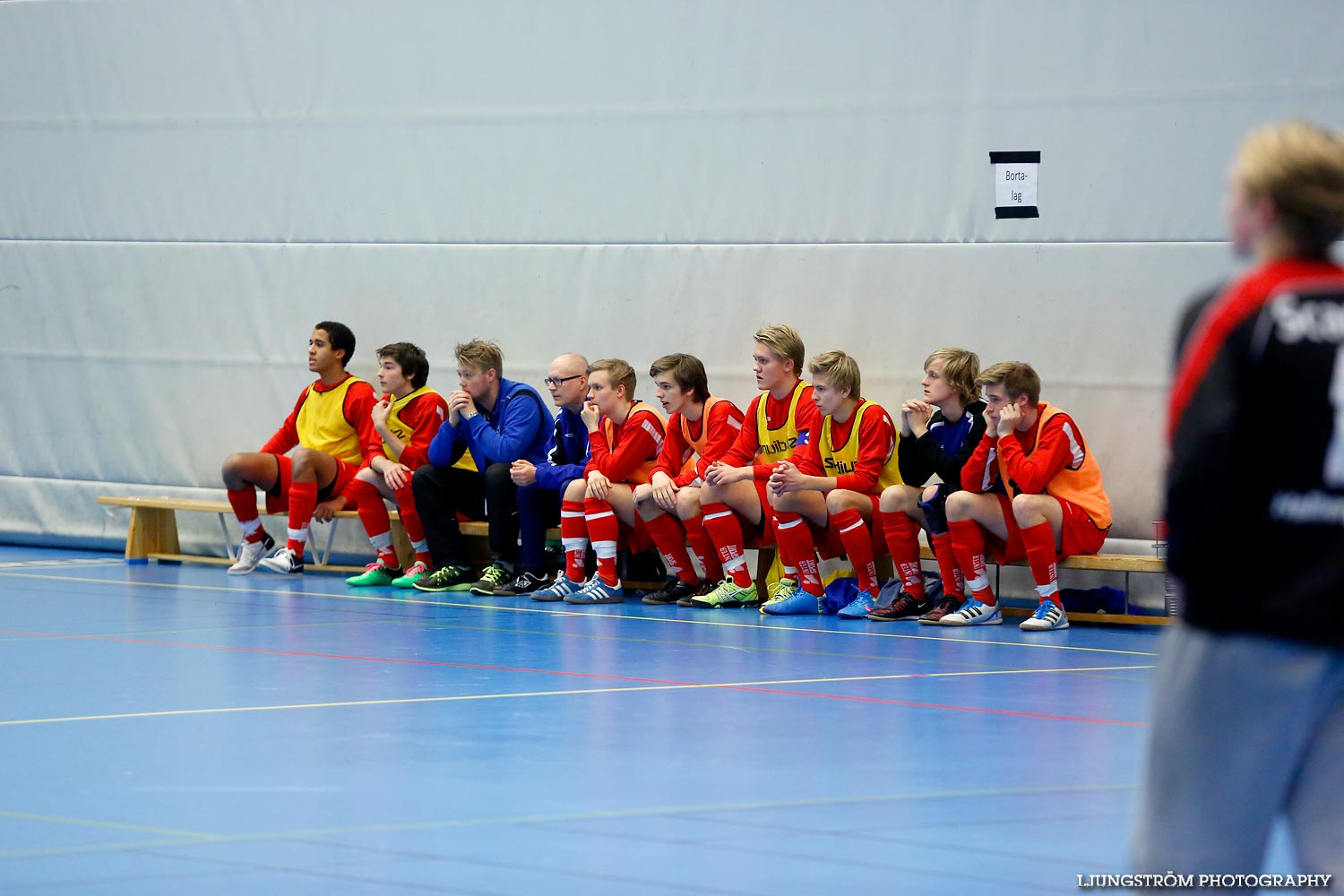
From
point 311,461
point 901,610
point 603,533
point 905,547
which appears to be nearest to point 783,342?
point 905,547

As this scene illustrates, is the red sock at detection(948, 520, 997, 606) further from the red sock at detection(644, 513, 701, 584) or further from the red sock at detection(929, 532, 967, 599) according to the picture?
the red sock at detection(644, 513, 701, 584)

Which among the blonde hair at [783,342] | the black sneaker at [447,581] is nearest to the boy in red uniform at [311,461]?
the black sneaker at [447,581]

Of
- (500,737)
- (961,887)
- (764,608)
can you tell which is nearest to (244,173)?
(764,608)

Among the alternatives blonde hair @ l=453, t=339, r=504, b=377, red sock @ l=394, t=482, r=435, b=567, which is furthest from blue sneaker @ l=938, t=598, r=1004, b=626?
red sock @ l=394, t=482, r=435, b=567

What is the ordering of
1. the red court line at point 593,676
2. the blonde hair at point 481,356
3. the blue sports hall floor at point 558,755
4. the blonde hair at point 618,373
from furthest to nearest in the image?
the blonde hair at point 481,356, the blonde hair at point 618,373, the red court line at point 593,676, the blue sports hall floor at point 558,755

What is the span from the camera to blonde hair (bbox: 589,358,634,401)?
8773 mm

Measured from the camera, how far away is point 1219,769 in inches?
79.2

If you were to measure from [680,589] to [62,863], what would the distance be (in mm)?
5490

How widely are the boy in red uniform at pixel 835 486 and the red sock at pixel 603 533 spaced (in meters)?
0.92

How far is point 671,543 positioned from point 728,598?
1.42ft

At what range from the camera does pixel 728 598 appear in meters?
8.55

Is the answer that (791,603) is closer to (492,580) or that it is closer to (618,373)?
(618,373)

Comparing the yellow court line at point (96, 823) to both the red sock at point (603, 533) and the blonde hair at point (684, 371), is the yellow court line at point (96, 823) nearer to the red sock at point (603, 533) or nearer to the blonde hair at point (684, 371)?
the red sock at point (603, 533)

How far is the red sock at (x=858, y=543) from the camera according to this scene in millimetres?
8117
